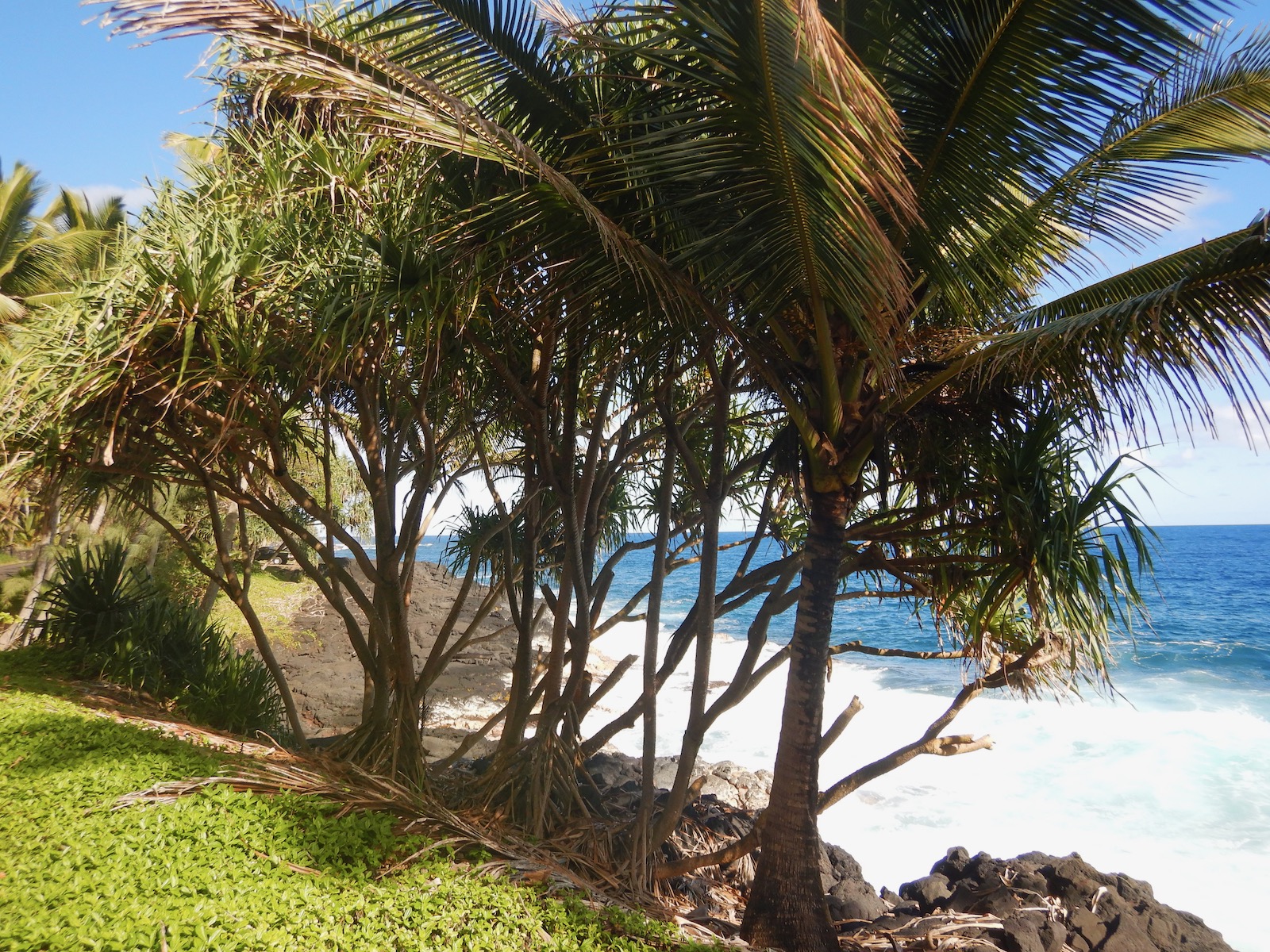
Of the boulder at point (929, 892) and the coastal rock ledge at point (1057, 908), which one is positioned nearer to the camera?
the coastal rock ledge at point (1057, 908)

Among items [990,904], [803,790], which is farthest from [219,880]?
[990,904]

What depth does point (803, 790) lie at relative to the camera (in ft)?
14.5

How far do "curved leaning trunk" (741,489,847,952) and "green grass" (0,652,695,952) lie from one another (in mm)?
952

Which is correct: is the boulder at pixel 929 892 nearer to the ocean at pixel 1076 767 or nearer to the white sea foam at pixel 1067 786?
the ocean at pixel 1076 767

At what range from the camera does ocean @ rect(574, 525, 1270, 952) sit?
10094mm

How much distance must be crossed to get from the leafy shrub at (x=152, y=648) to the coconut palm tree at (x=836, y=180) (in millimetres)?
4397

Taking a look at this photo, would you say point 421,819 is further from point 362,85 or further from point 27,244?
point 27,244

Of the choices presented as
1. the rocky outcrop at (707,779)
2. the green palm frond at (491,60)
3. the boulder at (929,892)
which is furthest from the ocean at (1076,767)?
the green palm frond at (491,60)

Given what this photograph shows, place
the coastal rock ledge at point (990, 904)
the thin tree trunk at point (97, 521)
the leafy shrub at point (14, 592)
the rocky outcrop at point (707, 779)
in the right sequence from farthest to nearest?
the leafy shrub at point (14, 592) → the thin tree trunk at point (97, 521) → the rocky outcrop at point (707, 779) → the coastal rock ledge at point (990, 904)

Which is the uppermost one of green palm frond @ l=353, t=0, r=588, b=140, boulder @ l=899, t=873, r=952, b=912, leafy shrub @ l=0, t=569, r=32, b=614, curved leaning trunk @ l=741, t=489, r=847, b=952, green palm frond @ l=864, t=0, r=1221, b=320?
green palm frond @ l=353, t=0, r=588, b=140

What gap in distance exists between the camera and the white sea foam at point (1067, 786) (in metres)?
10.0

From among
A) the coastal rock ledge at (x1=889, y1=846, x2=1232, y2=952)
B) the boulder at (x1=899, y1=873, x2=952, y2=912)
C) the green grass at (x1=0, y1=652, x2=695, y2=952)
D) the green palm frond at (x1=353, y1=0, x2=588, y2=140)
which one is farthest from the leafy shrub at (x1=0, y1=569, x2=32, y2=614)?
the coastal rock ledge at (x1=889, y1=846, x2=1232, y2=952)

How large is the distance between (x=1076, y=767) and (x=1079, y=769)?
0.08 m

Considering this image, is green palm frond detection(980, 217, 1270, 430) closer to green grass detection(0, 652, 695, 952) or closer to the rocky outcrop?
green grass detection(0, 652, 695, 952)
